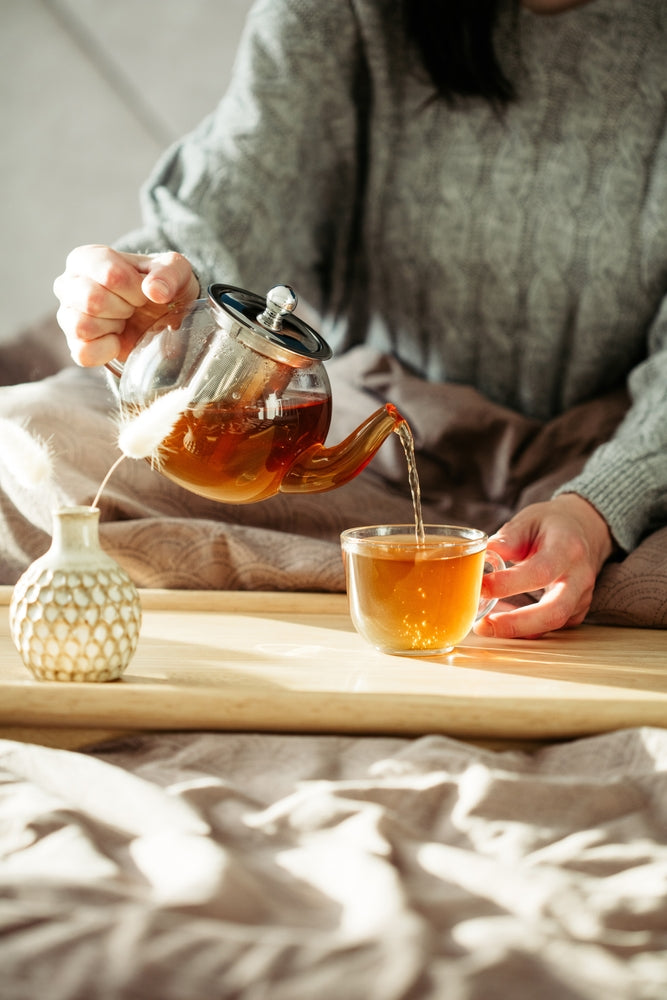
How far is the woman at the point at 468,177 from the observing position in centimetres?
134

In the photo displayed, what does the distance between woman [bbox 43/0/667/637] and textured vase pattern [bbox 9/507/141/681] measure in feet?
2.13

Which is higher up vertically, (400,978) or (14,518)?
(14,518)

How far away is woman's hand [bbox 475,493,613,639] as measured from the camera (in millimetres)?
864

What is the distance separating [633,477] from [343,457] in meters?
0.38

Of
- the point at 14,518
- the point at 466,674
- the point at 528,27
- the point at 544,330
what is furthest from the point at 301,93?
the point at 466,674

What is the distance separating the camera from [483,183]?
1.42 m

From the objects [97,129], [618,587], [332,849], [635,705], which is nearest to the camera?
[332,849]

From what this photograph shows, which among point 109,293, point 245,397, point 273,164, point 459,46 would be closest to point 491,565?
point 245,397

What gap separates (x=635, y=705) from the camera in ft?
2.30

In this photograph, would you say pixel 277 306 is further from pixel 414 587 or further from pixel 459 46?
pixel 459 46

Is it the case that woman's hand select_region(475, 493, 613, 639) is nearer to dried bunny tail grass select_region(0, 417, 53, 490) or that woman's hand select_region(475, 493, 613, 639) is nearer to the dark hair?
dried bunny tail grass select_region(0, 417, 53, 490)

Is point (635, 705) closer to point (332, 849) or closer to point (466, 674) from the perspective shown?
point (466, 674)

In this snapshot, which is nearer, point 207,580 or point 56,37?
point 207,580

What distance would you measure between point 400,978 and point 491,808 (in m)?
0.19
